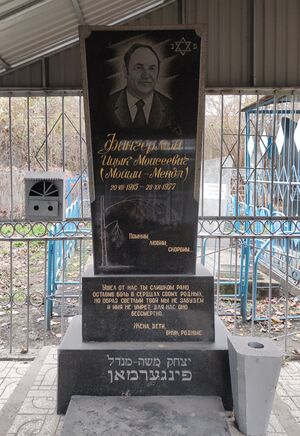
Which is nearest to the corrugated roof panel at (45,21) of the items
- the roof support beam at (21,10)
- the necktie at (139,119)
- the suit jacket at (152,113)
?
the roof support beam at (21,10)

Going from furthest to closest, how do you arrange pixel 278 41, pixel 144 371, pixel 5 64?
pixel 278 41
pixel 5 64
pixel 144 371

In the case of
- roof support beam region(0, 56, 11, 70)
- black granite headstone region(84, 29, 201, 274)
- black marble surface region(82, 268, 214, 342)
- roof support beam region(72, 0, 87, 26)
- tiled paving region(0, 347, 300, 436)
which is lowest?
tiled paving region(0, 347, 300, 436)

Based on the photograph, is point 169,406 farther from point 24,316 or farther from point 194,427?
point 24,316

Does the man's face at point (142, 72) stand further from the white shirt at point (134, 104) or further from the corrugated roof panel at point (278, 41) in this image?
the corrugated roof panel at point (278, 41)

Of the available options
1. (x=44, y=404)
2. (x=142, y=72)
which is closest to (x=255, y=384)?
(x=44, y=404)

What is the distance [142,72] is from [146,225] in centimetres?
101

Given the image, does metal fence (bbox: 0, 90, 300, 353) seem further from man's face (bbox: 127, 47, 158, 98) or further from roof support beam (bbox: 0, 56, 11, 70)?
man's face (bbox: 127, 47, 158, 98)

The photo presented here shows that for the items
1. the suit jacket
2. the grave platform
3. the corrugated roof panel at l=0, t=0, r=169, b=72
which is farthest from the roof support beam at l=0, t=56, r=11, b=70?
the grave platform

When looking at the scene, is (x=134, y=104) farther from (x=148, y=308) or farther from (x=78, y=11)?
(x=78, y=11)

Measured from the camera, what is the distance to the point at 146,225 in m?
3.09

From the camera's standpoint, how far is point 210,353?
2.90 meters

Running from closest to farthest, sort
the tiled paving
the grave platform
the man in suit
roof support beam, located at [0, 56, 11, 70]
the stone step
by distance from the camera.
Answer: the stone step < the tiled paving < the grave platform < the man in suit < roof support beam, located at [0, 56, 11, 70]

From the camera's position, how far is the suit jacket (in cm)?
301

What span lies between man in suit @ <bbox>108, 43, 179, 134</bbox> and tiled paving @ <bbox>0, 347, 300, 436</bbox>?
6.19ft
